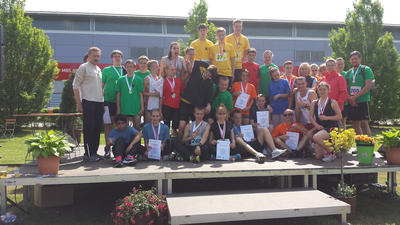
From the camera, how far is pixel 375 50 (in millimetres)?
18094

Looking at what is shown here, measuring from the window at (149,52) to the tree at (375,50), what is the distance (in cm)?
1496

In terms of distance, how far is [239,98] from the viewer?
611 cm

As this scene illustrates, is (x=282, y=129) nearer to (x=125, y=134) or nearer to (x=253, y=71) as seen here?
(x=253, y=71)

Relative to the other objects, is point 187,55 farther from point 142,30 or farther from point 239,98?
point 142,30

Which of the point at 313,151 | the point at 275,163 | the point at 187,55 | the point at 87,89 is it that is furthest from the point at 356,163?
the point at 87,89

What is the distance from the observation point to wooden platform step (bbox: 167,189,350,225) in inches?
139

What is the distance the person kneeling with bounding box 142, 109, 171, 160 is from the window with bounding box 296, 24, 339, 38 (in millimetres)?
28706

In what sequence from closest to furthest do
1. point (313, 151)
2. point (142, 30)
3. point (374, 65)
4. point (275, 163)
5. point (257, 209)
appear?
point (257, 209) < point (275, 163) < point (313, 151) < point (374, 65) < point (142, 30)

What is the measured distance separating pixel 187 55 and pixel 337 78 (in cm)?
295

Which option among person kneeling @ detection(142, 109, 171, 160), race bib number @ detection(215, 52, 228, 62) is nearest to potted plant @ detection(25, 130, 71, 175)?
person kneeling @ detection(142, 109, 171, 160)

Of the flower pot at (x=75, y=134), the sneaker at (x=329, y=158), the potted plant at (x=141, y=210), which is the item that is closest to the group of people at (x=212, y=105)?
Answer: the sneaker at (x=329, y=158)

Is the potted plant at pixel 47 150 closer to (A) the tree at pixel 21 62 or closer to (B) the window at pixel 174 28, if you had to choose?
(A) the tree at pixel 21 62

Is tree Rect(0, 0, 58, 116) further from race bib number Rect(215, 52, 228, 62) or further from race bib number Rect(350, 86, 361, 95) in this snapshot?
race bib number Rect(350, 86, 361, 95)

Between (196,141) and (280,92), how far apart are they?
2142mm
